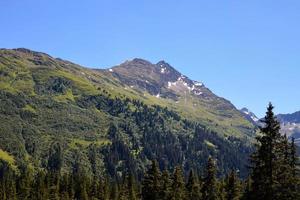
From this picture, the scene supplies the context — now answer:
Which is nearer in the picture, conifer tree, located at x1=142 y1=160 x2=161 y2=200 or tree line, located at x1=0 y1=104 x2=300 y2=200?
tree line, located at x1=0 y1=104 x2=300 y2=200

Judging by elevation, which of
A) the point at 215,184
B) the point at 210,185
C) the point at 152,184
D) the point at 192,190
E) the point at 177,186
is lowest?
the point at 192,190

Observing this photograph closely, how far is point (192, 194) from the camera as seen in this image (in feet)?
296

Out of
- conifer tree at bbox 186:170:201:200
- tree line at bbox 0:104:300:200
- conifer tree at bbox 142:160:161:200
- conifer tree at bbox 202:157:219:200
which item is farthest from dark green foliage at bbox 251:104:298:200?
conifer tree at bbox 186:170:201:200

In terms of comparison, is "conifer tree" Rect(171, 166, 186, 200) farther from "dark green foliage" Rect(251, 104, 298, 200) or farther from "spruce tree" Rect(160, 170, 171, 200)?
"dark green foliage" Rect(251, 104, 298, 200)

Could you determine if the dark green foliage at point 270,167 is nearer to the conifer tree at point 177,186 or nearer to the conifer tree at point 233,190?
the conifer tree at point 177,186

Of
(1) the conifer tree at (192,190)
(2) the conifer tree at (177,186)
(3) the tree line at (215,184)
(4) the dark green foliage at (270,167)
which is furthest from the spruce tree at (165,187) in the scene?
(4) the dark green foliage at (270,167)

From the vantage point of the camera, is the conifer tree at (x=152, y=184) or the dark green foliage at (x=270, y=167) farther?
the conifer tree at (x=152, y=184)

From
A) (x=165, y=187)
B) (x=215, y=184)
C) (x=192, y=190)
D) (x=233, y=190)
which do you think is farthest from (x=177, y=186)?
(x=233, y=190)

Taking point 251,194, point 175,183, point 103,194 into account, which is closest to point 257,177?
point 251,194

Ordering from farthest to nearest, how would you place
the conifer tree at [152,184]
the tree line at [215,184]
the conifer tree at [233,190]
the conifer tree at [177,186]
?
the conifer tree at [233,190]
the conifer tree at [177,186]
the conifer tree at [152,184]
the tree line at [215,184]

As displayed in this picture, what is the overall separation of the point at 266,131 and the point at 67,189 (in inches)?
4867

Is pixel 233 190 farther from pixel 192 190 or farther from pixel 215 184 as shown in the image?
pixel 192 190

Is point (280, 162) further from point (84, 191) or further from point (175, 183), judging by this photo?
→ point (84, 191)

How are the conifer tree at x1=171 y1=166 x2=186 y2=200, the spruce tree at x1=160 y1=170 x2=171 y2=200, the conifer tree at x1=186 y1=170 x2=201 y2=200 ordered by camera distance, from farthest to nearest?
the conifer tree at x1=186 y1=170 x2=201 y2=200 < the conifer tree at x1=171 y1=166 x2=186 y2=200 < the spruce tree at x1=160 y1=170 x2=171 y2=200
